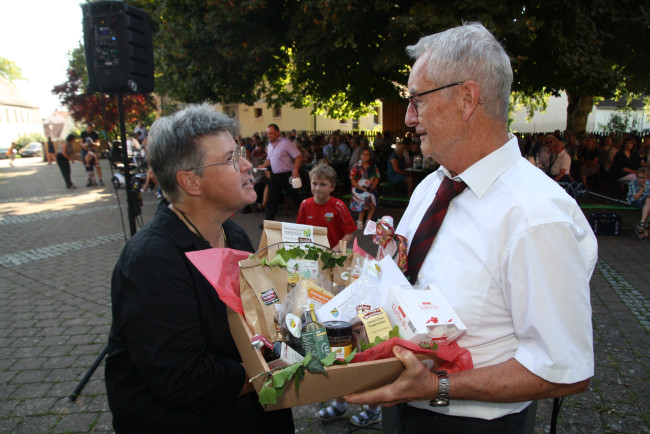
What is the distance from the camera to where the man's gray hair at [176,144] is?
1721mm

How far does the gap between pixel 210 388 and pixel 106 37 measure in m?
3.88

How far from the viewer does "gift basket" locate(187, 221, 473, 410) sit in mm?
1245

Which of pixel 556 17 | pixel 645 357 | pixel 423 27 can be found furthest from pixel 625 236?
pixel 423 27

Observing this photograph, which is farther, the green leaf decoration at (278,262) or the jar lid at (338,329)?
the green leaf decoration at (278,262)

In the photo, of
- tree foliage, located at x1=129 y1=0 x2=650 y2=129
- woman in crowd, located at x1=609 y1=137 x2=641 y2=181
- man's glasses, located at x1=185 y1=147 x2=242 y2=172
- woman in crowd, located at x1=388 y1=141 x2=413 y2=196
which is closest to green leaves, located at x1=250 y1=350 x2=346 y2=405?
man's glasses, located at x1=185 y1=147 x2=242 y2=172

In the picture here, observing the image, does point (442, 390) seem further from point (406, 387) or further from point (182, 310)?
point (182, 310)

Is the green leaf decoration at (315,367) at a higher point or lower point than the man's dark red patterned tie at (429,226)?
lower

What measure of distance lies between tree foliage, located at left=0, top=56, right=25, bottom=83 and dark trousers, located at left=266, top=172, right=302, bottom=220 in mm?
84854

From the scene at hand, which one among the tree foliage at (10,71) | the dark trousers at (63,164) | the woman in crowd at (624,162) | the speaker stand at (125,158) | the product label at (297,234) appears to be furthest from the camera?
the tree foliage at (10,71)

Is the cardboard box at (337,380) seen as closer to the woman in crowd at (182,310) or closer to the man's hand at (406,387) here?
the man's hand at (406,387)

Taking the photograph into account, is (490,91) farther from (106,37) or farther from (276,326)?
(106,37)

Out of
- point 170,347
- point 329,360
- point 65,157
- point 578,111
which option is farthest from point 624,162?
point 65,157

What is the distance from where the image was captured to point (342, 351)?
1320 mm

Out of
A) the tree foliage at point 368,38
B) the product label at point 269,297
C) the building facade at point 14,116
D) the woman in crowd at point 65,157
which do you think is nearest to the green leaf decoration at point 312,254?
the product label at point 269,297
